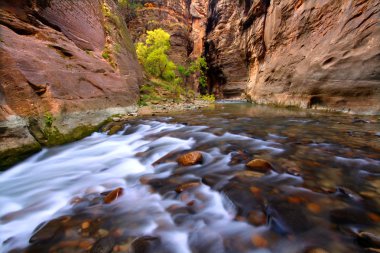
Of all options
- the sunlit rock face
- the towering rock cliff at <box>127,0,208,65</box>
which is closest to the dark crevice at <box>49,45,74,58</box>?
the sunlit rock face

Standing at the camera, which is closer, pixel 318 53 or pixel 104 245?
pixel 104 245

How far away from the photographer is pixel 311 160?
251 centimetres

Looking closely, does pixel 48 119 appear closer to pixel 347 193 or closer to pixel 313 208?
pixel 313 208

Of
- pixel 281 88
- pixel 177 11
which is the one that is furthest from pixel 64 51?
pixel 177 11

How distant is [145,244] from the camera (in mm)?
1343

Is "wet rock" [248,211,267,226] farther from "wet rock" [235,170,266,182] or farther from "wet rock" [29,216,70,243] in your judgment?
"wet rock" [29,216,70,243]

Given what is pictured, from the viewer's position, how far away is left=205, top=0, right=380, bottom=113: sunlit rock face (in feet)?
17.5

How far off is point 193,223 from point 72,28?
690 cm

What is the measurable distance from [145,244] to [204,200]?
649 millimetres

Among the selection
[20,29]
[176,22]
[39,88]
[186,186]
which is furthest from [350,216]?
[176,22]

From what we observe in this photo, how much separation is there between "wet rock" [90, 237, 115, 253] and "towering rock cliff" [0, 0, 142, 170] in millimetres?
2521

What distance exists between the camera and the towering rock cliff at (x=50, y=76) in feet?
10.6

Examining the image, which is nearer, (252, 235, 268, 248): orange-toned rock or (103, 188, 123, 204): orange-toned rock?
(252, 235, 268, 248): orange-toned rock

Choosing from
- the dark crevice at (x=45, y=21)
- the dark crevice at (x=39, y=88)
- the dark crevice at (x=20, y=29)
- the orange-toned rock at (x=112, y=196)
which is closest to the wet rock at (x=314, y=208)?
the orange-toned rock at (x=112, y=196)
